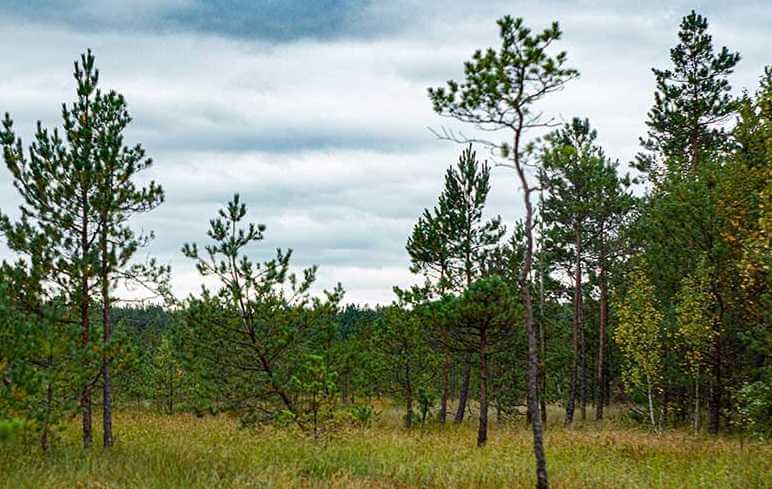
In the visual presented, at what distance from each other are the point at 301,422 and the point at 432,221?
12099 millimetres

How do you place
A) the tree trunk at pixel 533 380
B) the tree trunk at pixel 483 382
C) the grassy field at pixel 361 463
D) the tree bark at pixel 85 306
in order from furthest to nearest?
the tree trunk at pixel 483 382
the tree bark at pixel 85 306
the grassy field at pixel 361 463
the tree trunk at pixel 533 380

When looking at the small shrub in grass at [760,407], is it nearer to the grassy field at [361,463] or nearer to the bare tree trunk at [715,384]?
the grassy field at [361,463]

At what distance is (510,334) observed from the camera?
65.6 ft

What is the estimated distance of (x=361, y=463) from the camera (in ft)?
43.4

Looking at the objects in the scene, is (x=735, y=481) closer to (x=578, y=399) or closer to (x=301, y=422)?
(x=301, y=422)

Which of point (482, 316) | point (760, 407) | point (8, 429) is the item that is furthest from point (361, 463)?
point (760, 407)

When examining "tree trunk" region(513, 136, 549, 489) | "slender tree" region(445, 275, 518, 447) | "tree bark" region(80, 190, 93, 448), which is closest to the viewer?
"tree trunk" region(513, 136, 549, 489)

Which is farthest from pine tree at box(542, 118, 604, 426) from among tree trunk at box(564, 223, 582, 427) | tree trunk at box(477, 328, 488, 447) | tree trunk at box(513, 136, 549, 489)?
tree trunk at box(513, 136, 549, 489)

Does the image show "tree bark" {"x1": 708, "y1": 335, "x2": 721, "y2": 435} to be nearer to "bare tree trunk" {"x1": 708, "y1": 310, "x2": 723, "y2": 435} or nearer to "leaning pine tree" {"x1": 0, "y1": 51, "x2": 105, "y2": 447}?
"bare tree trunk" {"x1": 708, "y1": 310, "x2": 723, "y2": 435}

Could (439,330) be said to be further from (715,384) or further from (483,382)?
(715,384)

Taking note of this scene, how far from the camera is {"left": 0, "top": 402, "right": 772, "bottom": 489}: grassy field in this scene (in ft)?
35.0

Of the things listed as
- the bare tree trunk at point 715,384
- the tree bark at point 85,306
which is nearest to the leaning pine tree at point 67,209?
the tree bark at point 85,306

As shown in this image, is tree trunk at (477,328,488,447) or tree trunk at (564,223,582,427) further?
tree trunk at (564,223,582,427)

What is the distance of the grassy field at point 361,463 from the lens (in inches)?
420
